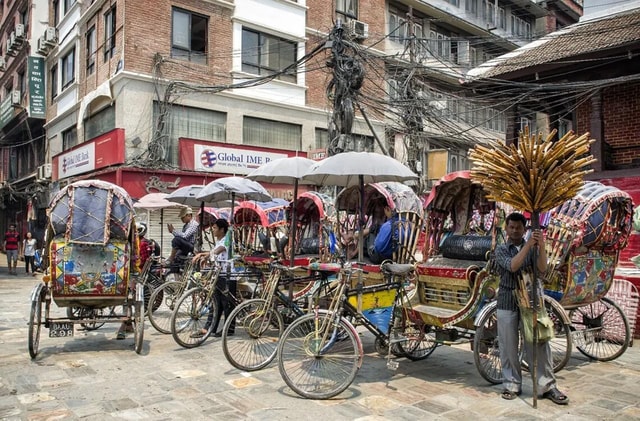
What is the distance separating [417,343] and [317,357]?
196 cm

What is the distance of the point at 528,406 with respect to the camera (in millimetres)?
5102

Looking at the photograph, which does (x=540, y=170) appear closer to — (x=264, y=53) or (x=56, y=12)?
(x=264, y=53)

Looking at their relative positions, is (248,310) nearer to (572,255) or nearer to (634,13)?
(572,255)

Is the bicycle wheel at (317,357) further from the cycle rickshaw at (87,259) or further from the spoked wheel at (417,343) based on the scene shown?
the cycle rickshaw at (87,259)

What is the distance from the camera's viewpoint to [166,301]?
31.6ft

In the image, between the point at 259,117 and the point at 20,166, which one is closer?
the point at 259,117

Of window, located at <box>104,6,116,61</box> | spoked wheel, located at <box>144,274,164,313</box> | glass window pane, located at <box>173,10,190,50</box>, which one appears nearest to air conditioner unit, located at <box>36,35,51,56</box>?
window, located at <box>104,6,116,61</box>

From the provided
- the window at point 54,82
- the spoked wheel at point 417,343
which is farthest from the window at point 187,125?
the spoked wheel at point 417,343

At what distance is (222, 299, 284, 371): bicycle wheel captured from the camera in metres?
6.22

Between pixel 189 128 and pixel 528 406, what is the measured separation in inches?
624

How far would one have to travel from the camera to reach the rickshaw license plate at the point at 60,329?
694 centimetres

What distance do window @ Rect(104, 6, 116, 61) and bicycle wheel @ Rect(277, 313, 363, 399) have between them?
52.8ft

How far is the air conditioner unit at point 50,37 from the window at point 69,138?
12.7 ft

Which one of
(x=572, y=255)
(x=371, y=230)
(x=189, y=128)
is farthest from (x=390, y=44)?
(x=572, y=255)
